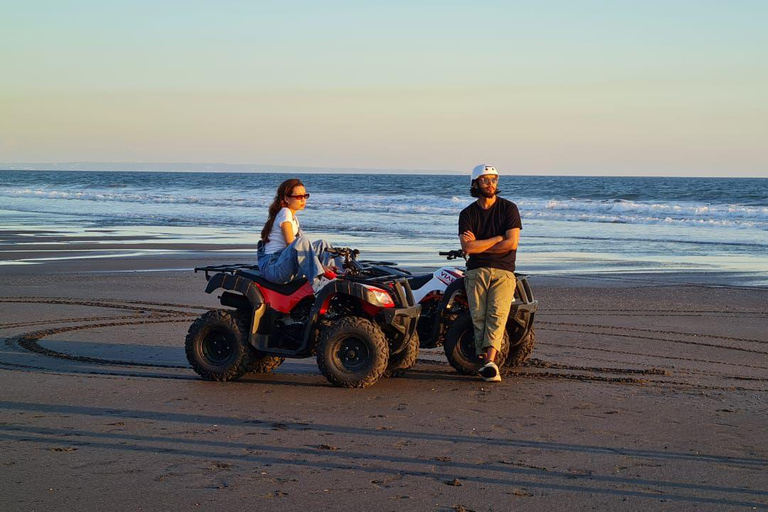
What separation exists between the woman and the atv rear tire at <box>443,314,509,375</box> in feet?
4.06

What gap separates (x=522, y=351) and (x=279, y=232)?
2448mm

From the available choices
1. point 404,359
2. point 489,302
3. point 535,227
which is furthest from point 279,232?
point 535,227

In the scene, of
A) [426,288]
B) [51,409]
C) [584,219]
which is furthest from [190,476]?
[584,219]

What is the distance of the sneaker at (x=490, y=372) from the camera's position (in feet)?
26.0

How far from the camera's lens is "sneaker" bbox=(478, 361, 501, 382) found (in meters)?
7.92

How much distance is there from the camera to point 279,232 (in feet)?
26.7

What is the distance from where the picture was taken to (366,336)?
25.4 feet

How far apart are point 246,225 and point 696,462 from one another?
95.4ft

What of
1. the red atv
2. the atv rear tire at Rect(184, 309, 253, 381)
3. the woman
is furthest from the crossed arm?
the atv rear tire at Rect(184, 309, 253, 381)

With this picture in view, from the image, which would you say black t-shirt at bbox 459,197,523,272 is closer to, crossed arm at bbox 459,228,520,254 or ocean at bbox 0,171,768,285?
crossed arm at bbox 459,228,520,254

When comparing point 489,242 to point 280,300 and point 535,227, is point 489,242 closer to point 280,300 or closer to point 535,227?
point 280,300

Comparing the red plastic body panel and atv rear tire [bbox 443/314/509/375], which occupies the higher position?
the red plastic body panel

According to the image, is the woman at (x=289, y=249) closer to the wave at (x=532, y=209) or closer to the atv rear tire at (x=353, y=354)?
the atv rear tire at (x=353, y=354)

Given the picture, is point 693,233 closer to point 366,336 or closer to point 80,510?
point 366,336
